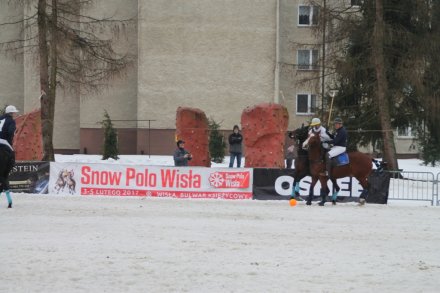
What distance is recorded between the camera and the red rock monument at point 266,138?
76.0 feet

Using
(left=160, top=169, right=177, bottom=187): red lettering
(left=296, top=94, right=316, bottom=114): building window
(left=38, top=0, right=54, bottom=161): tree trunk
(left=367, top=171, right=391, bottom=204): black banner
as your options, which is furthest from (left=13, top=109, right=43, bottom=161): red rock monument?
(left=296, top=94, right=316, bottom=114): building window

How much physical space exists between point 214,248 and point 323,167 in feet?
22.2

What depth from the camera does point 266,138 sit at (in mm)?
23328

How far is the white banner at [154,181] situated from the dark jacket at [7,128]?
339 centimetres

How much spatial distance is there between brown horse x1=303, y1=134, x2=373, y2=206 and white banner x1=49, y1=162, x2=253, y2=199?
6.59 feet

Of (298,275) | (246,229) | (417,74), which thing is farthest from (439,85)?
(298,275)

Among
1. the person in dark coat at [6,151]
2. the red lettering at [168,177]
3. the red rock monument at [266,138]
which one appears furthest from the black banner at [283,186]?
the person in dark coat at [6,151]

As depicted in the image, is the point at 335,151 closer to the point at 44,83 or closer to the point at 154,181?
the point at 154,181

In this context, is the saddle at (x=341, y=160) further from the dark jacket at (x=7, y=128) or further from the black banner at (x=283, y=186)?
the dark jacket at (x=7, y=128)

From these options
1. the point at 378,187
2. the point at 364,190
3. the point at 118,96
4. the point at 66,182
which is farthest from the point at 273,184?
the point at 118,96

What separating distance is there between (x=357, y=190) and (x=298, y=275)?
9.33m

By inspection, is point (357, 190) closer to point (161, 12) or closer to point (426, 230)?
point (426, 230)

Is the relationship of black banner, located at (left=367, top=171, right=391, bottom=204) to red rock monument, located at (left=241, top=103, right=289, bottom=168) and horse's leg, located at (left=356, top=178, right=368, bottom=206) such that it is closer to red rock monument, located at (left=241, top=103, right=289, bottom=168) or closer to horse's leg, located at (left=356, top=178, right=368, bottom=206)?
horse's leg, located at (left=356, top=178, right=368, bottom=206)

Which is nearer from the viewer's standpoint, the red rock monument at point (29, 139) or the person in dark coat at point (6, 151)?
the person in dark coat at point (6, 151)
